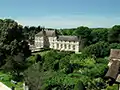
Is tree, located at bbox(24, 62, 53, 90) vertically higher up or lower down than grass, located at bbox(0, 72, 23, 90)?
higher up

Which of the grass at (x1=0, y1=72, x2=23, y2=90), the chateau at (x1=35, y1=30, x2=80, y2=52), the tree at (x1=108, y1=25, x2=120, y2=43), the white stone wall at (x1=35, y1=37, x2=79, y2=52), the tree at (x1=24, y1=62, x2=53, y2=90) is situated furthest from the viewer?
the tree at (x1=108, y1=25, x2=120, y2=43)

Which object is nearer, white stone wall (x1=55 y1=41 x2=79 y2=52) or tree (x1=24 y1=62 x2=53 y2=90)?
tree (x1=24 y1=62 x2=53 y2=90)

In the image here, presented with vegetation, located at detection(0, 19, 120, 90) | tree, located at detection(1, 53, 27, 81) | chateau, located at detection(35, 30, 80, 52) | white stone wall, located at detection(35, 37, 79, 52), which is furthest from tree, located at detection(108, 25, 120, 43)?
tree, located at detection(1, 53, 27, 81)

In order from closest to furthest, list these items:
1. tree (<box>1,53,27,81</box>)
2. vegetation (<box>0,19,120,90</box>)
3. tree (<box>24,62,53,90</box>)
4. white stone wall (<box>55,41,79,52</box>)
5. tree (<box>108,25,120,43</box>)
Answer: tree (<box>24,62,53,90</box>) → vegetation (<box>0,19,120,90</box>) → tree (<box>1,53,27,81</box>) → white stone wall (<box>55,41,79,52</box>) → tree (<box>108,25,120,43</box>)

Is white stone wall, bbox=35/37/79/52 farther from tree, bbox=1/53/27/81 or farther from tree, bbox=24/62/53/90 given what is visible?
tree, bbox=24/62/53/90

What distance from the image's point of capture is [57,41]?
2963 inches

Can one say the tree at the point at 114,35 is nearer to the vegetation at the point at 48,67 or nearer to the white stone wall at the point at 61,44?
the white stone wall at the point at 61,44

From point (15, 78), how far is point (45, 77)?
26.2ft

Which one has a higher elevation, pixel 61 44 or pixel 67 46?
pixel 61 44

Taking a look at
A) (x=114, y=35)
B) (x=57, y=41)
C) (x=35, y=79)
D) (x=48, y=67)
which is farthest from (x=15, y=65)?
(x=114, y=35)

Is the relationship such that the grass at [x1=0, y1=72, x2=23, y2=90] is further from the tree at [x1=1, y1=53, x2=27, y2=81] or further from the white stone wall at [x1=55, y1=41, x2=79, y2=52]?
the white stone wall at [x1=55, y1=41, x2=79, y2=52]

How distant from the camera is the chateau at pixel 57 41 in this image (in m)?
72.0

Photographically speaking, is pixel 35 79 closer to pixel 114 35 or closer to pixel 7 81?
pixel 7 81

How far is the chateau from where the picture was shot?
7200 centimetres
